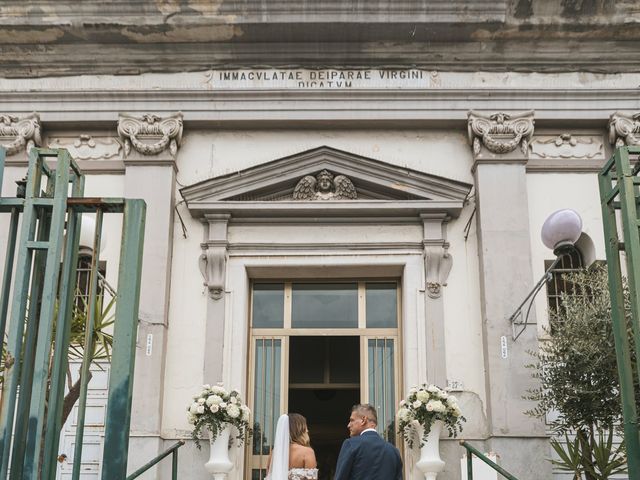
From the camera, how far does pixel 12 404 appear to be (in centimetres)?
435

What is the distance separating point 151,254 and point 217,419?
2343 millimetres

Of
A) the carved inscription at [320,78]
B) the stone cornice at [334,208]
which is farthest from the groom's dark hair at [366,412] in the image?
the carved inscription at [320,78]

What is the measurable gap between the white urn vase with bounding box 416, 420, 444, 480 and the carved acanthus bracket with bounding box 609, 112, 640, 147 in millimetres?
4476

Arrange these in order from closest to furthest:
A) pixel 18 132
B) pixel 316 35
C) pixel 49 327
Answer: pixel 49 327 < pixel 18 132 < pixel 316 35

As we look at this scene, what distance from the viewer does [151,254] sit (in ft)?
35.6

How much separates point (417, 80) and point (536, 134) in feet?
5.72

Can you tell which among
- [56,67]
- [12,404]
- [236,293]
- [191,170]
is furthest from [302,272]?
[12,404]

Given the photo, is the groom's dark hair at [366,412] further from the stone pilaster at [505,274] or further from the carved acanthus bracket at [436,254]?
the carved acanthus bracket at [436,254]

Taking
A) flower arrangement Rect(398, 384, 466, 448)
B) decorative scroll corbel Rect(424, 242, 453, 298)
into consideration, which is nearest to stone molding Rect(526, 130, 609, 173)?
decorative scroll corbel Rect(424, 242, 453, 298)

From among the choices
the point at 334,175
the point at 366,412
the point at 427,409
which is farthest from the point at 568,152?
the point at 366,412

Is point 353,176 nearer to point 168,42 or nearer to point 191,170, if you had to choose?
point 191,170

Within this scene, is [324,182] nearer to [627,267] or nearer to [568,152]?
[568,152]

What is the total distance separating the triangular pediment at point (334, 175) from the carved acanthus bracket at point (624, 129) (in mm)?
2082

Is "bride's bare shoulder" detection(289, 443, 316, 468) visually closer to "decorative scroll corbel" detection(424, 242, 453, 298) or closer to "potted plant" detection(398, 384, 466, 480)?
"potted plant" detection(398, 384, 466, 480)
